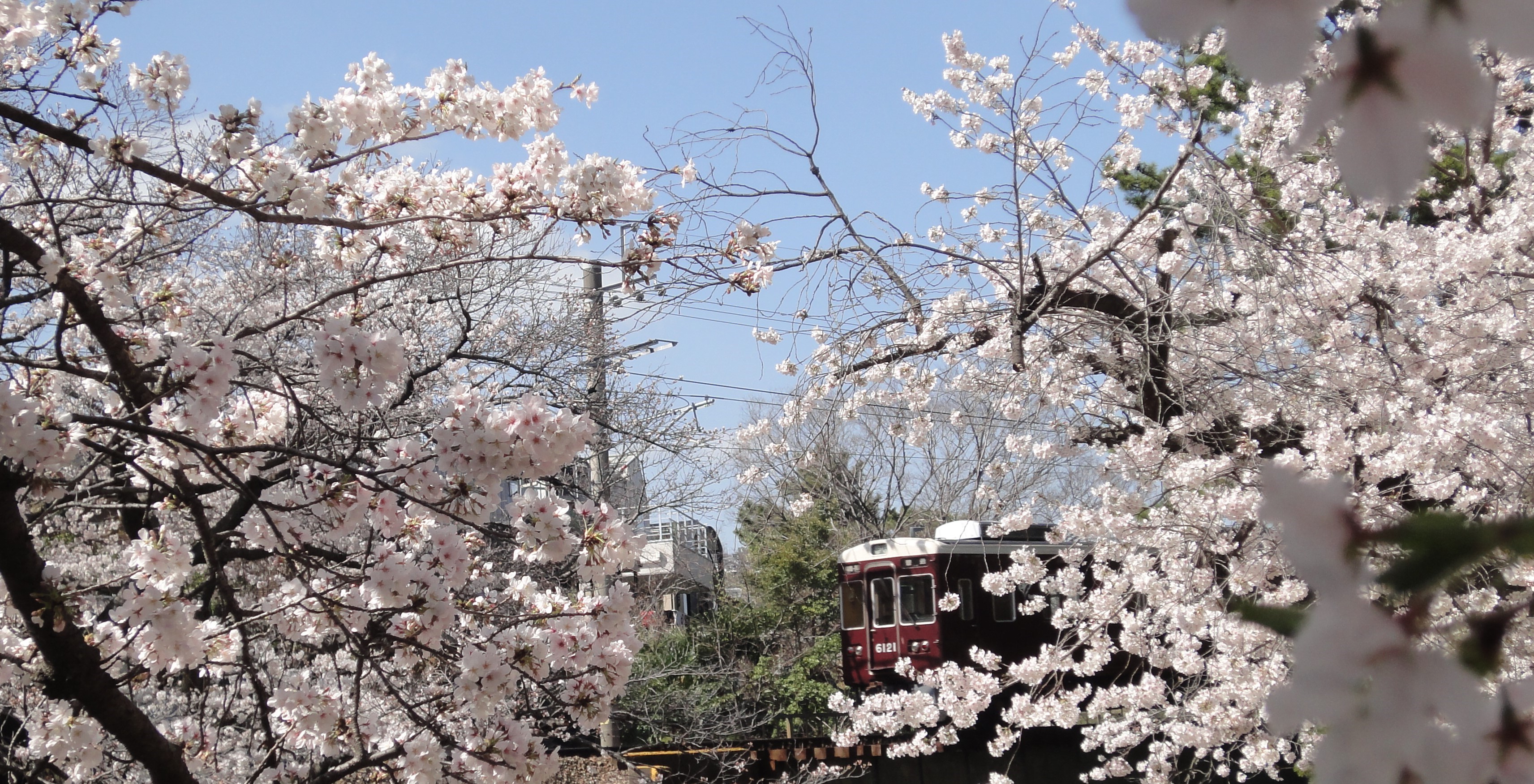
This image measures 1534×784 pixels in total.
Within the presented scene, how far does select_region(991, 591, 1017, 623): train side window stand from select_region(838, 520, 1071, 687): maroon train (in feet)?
0.04

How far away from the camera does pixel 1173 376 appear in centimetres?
443

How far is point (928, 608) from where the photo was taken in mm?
12461

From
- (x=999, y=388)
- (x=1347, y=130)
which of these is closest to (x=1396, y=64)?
(x=1347, y=130)

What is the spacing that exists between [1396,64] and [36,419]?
3019 millimetres

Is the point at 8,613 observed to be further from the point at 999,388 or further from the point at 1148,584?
the point at 1148,584

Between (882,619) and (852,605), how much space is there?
0.64 meters

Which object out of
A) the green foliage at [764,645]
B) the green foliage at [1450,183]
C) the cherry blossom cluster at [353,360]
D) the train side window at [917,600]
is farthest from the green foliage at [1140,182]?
the cherry blossom cluster at [353,360]

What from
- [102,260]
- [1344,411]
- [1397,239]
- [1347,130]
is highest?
[1397,239]

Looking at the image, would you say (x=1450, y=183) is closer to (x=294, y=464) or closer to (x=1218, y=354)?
(x=1218, y=354)

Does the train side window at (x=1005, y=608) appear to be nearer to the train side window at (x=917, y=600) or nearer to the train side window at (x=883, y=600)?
the train side window at (x=917, y=600)

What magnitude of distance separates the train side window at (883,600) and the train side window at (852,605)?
231mm

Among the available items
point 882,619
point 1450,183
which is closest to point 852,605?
point 882,619

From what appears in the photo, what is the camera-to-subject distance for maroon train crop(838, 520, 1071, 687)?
40.4 ft

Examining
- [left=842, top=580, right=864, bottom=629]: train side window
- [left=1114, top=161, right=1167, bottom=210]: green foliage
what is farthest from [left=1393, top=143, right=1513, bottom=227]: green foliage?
[left=842, top=580, right=864, bottom=629]: train side window
